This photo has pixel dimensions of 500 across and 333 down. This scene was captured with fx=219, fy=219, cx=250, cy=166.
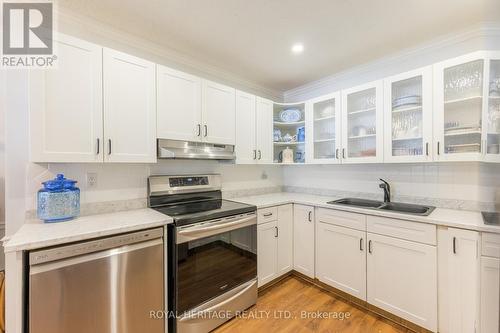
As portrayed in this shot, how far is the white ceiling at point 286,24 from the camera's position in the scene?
5.39 feet

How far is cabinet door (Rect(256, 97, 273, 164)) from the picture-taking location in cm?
280

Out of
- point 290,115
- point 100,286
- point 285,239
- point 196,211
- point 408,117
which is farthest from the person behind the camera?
point 290,115

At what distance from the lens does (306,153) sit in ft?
9.59

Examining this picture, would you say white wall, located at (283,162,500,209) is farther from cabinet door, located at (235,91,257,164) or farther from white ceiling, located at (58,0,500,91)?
white ceiling, located at (58,0,500,91)

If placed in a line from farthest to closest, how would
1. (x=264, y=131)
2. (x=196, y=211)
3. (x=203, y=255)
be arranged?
(x=264, y=131) < (x=196, y=211) < (x=203, y=255)

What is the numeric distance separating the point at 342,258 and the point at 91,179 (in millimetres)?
2441

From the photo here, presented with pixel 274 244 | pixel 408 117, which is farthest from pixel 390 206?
pixel 274 244

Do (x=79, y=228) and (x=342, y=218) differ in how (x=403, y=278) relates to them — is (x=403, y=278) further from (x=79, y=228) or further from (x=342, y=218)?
(x=79, y=228)

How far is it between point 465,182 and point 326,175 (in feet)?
4.46

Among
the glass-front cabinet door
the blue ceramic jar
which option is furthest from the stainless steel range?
the glass-front cabinet door

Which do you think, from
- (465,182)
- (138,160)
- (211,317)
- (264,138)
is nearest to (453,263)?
(465,182)

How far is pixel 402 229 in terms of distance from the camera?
5.99ft

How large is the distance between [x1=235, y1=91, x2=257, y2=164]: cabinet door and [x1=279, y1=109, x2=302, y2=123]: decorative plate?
65cm

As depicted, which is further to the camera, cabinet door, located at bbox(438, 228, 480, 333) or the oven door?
the oven door
